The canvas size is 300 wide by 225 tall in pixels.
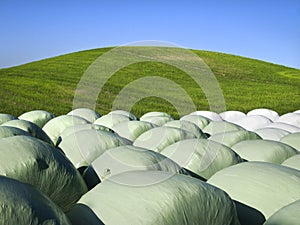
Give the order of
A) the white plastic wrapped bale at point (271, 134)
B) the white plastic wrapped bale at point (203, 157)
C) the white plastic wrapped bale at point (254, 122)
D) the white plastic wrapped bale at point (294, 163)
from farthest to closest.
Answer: the white plastic wrapped bale at point (254, 122) < the white plastic wrapped bale at point (271, 134) < the white plastic wrapped bale at point (203, 157) < the white plastic wrapped bale at point (294, 163)

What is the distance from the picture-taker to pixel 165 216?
1954 mm

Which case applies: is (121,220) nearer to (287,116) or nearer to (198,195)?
(198,195)

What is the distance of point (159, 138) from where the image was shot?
472 cm

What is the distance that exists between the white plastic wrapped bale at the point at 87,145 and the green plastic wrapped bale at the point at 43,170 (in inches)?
46.7

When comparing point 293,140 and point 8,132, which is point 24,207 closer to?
point 8,132

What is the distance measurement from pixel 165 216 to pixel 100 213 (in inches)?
11.3

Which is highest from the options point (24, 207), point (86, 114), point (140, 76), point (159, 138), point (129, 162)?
point (24, 207)

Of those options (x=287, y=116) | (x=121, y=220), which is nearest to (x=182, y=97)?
(x=287, y=116)

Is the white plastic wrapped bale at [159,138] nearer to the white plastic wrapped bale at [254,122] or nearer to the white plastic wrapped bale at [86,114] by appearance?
the white plastic wrapped bale at [86,114]

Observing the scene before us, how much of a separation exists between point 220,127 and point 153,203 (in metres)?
4.58

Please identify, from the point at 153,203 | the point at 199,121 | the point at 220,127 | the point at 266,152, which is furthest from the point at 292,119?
the point at 153,203

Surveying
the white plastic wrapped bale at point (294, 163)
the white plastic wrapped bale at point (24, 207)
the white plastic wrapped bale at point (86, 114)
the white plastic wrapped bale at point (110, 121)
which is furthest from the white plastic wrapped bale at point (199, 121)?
the white plastic wrapped bale at point (24, 207)

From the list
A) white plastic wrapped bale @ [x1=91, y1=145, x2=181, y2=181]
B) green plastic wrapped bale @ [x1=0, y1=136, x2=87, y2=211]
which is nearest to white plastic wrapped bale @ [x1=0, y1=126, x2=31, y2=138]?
white plastic wrapped bale @ [x1=91, y1=145, x2=181, y2=181]

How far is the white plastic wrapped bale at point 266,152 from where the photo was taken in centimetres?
379
